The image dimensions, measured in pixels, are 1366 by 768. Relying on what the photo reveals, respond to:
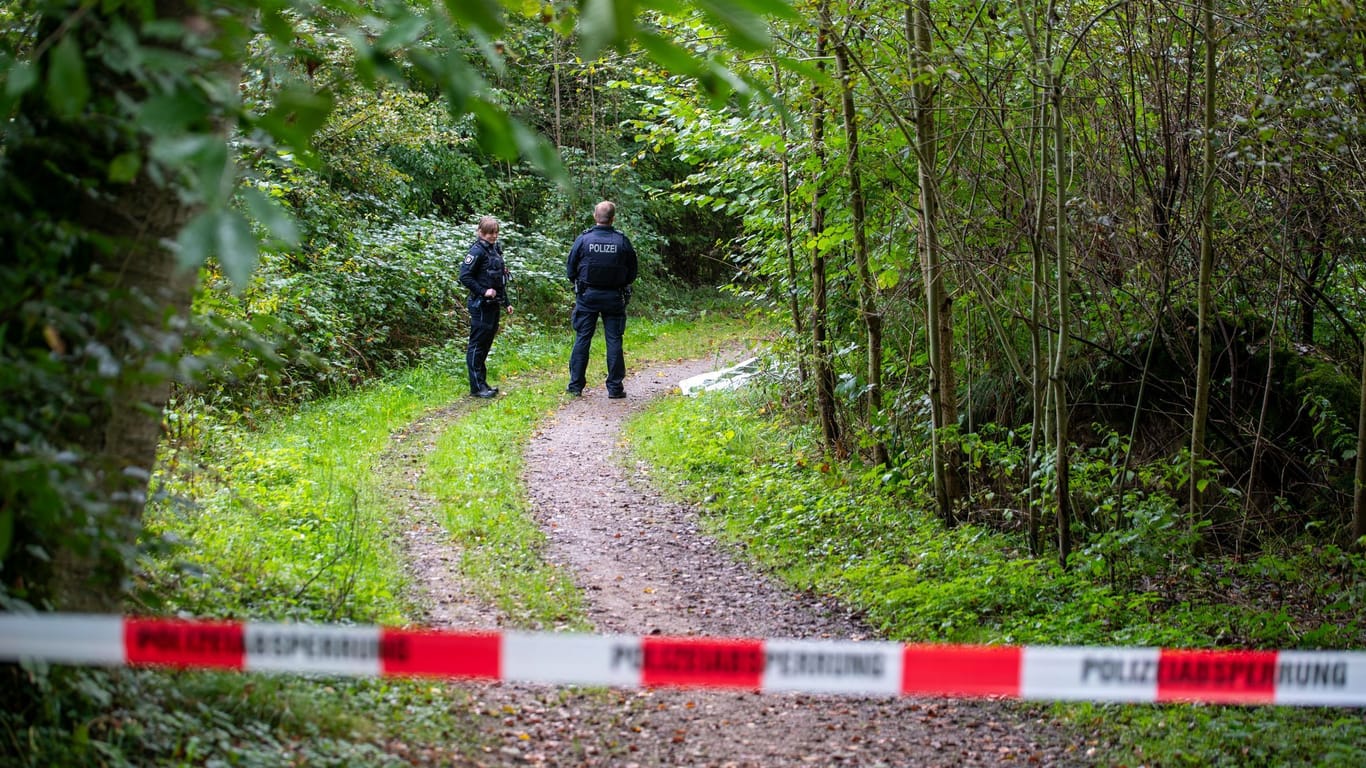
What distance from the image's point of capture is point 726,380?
47.6 ft

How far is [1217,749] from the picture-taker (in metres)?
5.00

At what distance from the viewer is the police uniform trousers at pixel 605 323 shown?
14242 mm

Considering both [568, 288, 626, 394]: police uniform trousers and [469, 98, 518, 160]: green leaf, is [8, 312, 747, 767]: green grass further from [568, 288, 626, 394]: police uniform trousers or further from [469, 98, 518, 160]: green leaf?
[469, 98, 518, 160]: green leaf

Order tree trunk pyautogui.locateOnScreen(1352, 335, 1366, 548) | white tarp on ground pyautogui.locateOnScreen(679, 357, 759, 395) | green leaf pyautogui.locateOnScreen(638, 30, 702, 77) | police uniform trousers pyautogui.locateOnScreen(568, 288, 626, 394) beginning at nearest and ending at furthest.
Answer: green leaf pyautogui.locateOnScreen(638, 30, 702, 77), tree trunk pyautogui.locateOnScreen(1352, 335, 1366, 548), white tarp on ground pyautogui.locateOnScreen(679, 357, 759, 395), police uniform trousers pyautogui.locateOnScreen(568, 288, 626, 394)

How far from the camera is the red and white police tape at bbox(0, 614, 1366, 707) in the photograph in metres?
3.50

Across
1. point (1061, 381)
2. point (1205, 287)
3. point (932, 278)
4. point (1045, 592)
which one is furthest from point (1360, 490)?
point (932, 278)

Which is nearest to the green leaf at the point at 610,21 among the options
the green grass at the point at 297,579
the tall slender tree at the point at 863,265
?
the green grass at the point at 297,579

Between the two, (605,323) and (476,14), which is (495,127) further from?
(605,323)

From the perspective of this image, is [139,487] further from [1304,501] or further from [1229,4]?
[1304,501]

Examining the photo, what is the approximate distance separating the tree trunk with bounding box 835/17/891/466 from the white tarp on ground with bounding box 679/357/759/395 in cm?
307

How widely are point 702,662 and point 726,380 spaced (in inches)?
432

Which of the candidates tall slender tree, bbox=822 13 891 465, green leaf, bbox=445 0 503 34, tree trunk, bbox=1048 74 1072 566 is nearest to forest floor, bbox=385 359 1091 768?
tree trunk, bbox=1048 74 1072 566

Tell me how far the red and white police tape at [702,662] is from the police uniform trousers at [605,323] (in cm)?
1065

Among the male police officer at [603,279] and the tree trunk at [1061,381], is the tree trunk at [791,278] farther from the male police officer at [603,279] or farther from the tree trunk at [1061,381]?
the tree trunk at [1061,381]
